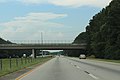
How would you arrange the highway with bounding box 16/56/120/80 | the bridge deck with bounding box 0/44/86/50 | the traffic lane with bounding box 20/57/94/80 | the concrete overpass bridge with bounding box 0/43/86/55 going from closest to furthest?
the highway with bounding box 16/56/120/80
the traffic lane with bounding box 20/57/94/80
the bridge deck with bounding box 0/44/86/50
the concrete overpass bridge with bounding box 0/43/86/55

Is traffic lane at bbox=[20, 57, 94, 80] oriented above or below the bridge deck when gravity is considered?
below

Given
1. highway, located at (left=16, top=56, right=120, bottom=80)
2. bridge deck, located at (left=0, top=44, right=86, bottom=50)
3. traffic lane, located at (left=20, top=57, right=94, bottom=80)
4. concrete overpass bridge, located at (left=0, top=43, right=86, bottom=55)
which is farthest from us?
concrete overpass bridge, located at (left=0, top=43, right=86, bottom=55)

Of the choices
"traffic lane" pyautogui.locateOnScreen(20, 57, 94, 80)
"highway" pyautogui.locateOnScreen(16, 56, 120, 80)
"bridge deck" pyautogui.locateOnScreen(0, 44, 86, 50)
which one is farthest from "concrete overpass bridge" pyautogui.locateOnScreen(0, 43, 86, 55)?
"traffic lane" pyautogui.locateOnScreen(20, 57, 94, 80)

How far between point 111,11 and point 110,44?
916 cm

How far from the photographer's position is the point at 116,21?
8912 cm

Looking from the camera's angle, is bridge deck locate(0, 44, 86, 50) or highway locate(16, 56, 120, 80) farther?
bridge deck locate(0, 44, 86, 50)

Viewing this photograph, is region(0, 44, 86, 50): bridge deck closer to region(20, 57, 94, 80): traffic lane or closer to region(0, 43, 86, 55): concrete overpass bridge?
region(0, 43, 86, 55): concrete overpass bridge

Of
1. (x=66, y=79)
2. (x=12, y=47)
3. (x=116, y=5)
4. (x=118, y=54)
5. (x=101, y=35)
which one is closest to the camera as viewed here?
→ (x=66, y=79)

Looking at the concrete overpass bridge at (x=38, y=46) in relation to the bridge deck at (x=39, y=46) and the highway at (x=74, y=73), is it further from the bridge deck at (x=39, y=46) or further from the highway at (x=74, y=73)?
the highway at (x=74, y=73)

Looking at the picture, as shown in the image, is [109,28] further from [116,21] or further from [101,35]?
[101,35]

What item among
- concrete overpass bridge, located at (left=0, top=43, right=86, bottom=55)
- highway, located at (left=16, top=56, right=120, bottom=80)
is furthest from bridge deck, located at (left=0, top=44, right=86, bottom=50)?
highway, located at (left=16, top=56, right=120, bottom=80)

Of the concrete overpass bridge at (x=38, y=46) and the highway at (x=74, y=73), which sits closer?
the highway at (x=74, y=73)

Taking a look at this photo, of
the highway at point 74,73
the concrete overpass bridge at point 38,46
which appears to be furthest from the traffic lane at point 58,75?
the concrete overpass bridge at point 38,46

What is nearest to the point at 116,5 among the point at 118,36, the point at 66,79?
the point at 118,36
